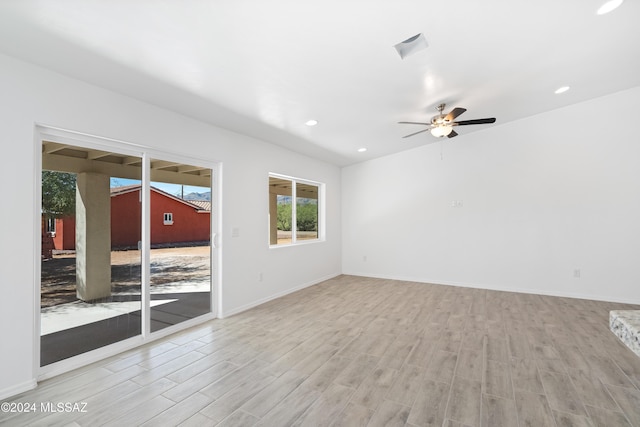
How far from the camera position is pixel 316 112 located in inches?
144

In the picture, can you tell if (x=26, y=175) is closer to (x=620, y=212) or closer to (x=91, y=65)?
(x=91, y=65)

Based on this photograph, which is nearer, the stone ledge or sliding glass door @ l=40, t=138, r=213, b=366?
the stone ledge

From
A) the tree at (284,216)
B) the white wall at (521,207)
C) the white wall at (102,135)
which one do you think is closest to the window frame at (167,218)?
the white wall at (102,135)

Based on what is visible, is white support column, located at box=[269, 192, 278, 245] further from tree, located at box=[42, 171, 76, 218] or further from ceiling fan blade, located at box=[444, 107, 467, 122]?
ceiling fan blade, located at box=[444, 107, 467, 122]

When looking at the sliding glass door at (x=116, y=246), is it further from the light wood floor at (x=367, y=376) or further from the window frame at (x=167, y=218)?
the light wood floor at (x=367, y=376)

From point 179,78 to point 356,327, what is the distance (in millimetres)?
3340

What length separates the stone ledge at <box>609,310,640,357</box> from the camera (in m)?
0.68

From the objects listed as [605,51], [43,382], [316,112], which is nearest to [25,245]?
[43,382]

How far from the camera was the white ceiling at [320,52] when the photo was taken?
1.89 meters

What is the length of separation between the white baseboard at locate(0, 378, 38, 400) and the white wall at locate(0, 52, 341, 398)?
11mm

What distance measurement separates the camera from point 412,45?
2498mm

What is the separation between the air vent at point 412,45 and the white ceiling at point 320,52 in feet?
0.19

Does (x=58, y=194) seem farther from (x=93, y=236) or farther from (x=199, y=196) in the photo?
(x=199, y=196)

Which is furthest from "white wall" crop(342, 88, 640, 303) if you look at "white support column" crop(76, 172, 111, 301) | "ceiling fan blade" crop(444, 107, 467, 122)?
"white support column" crop(76, 172, 111, 301)
